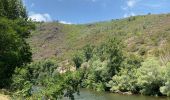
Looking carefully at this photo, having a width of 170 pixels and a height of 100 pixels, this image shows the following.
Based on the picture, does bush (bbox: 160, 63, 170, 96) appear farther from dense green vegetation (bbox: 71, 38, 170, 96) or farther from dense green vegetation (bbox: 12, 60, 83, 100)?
dense green vegetation (bbox: 12, 60, 83, 100)

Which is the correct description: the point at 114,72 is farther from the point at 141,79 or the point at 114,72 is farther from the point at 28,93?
the point at 28,93

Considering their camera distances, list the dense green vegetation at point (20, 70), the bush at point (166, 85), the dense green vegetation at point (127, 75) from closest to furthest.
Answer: the dense green vegetation at point (20, 70) → the bush at point (166, 85) → the dense green vegetation at point (127, 75)

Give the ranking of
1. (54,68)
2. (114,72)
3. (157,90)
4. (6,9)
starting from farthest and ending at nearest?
(54,68), (114,72), (157,90), (6,9)

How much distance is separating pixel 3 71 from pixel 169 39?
110130 millimetres

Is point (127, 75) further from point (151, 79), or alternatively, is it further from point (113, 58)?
point (113, 58)

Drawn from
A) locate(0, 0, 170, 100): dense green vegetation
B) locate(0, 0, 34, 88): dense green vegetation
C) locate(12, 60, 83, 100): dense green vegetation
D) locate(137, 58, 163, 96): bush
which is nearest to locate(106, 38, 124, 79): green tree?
locate(0, 0, 170, 100): dense green vegetation

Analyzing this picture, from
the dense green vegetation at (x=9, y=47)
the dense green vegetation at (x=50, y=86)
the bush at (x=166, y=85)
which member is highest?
the dense green vegetation at (x=9, y=47)

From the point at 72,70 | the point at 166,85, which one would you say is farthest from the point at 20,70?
the point at 166,85

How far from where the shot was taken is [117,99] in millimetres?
68938

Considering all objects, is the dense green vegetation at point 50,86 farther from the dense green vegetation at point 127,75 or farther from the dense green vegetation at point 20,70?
the dense green vegetation at point 127,75

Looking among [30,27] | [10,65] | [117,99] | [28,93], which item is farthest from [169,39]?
[28,93]

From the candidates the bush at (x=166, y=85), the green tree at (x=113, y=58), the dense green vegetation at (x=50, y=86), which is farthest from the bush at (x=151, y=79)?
the dense green vegetation at (x=50, y=86)

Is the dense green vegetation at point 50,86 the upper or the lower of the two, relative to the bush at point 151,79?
upper

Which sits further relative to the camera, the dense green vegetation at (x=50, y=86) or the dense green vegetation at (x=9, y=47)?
the dense green vegetation at (x=9, y=47)
